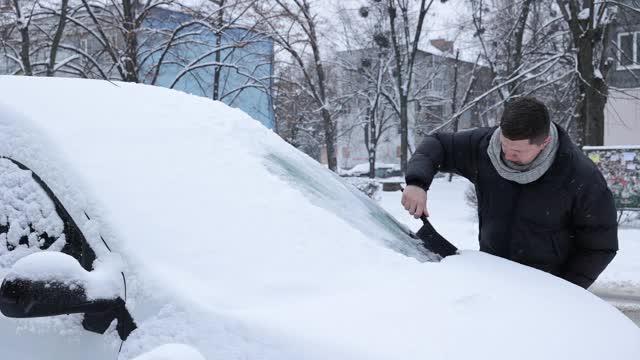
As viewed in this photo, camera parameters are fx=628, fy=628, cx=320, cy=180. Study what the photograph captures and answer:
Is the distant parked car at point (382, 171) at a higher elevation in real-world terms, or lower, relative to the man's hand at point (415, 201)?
lower

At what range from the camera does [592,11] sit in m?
12.1

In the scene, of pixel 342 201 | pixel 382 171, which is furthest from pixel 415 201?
pixel 382 171

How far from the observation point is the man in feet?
8.75

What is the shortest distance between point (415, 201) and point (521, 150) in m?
0.49

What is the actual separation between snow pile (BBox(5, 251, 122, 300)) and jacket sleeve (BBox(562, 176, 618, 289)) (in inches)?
79.1

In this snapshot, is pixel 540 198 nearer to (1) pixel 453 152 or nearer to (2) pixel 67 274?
(1) pixel 453 152

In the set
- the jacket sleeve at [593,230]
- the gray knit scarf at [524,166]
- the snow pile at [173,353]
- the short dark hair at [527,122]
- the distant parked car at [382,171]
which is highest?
the short dark hair at [527,122]

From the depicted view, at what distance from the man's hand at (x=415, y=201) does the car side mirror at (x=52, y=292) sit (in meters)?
1.38

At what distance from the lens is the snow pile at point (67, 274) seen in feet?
5.10

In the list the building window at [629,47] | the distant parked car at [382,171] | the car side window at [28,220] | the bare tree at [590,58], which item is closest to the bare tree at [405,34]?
the building window at [629,47]

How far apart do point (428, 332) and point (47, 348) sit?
1086 millimetres

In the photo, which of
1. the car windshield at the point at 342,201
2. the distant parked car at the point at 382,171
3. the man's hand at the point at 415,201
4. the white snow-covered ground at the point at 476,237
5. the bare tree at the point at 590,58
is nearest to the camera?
the car windshield at the point at 342,201

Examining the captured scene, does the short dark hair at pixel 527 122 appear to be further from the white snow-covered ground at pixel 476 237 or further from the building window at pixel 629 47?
the building window at pixel 629 47

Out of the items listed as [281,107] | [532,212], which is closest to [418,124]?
[281,107]
